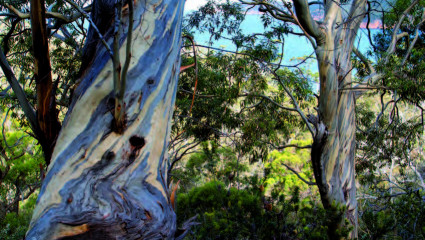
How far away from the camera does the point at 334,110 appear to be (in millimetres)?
4648

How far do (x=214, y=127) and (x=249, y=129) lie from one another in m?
0.81

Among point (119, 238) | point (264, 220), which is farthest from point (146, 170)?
point (264, 220)

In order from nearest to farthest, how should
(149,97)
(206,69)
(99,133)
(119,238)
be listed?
1. (119,238)
2. (99,133)
3. (149,97)
4. (206,69)

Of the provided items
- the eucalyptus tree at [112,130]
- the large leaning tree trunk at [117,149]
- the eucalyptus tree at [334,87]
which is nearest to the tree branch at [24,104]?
the eucalyptus tree at [112,130]

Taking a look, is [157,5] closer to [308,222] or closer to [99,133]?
[99,133]

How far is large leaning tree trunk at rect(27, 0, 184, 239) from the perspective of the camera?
4.03 ft

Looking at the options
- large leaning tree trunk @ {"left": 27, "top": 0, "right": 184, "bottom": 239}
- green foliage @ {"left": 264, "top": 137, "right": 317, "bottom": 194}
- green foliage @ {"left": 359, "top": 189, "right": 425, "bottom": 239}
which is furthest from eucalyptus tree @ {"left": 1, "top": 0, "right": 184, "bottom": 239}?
green foliage @ {"left": 264, "top": 137, "right": 317, "bottom": 194}

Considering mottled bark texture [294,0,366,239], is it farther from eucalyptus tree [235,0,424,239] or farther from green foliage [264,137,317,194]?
green foliage [264,137,317,194]

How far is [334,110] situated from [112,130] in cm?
383

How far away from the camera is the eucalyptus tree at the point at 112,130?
124 cm

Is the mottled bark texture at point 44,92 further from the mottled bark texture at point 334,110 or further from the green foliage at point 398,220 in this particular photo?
the mottled bark texture at point 334,110

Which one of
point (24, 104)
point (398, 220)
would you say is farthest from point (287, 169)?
point (24, 104)

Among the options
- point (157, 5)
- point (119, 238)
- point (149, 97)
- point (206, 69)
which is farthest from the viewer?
point (206, 69)

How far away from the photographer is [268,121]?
5.92 m
